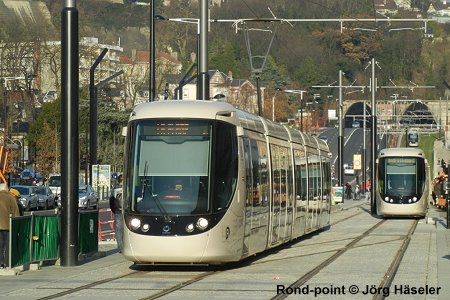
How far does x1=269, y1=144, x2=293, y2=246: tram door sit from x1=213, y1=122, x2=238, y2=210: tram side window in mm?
4203

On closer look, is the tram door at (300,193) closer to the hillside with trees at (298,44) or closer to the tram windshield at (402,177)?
the tram windshield at (402,177)

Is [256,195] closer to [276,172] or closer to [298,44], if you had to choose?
[276,172]

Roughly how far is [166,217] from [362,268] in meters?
3.50

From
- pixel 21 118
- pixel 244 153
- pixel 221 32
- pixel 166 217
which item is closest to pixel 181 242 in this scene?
pixel 166 217

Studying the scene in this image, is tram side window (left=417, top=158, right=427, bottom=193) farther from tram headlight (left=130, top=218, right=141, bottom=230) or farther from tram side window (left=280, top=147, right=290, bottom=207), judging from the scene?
tram headlight (left=130, top=218, right=141, bottom=230)

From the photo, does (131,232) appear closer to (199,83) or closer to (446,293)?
(446,293)

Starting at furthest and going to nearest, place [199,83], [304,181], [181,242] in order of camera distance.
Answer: [199,83], [304,181], [181,242]

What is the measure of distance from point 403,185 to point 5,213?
31.2 meters

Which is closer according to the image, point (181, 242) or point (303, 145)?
point (181, 242)

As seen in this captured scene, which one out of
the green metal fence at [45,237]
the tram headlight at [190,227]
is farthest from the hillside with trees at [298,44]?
the tram headlight at [190,227]

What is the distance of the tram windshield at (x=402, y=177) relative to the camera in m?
51.6

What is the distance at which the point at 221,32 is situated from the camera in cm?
13800

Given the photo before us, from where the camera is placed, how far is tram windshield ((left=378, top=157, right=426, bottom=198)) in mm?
51562

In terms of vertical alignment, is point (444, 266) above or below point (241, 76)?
below
